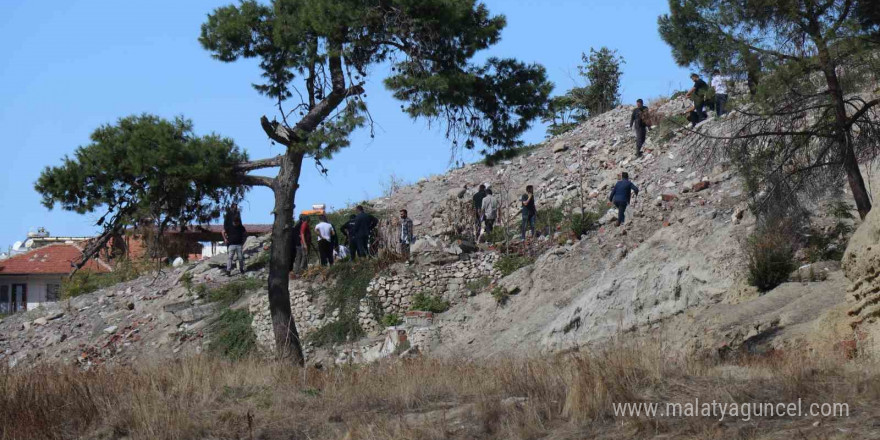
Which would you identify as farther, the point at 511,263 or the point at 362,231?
the point at 362,231

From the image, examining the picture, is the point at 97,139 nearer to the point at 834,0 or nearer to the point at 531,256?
the point at 834,0

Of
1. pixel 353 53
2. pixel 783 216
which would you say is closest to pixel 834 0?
pixel 783 216

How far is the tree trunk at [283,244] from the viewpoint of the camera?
1311 centimetres

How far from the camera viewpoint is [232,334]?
82.3 ft

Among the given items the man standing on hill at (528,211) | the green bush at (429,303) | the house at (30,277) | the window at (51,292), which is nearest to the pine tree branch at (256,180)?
the green bush at (429,303)

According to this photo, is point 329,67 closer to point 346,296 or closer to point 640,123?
point 346,296

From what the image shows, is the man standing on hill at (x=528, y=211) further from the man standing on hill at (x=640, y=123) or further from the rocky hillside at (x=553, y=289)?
the man standing on hill at (x=640, y=123)

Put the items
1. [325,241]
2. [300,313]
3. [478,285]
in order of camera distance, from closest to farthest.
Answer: [478,285] → [300,313] → [325,241]

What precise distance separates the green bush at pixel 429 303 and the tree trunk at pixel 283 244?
10122mm

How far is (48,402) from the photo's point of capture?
29.0 feet

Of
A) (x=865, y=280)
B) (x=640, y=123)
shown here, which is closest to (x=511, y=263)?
(x=640, y=123)

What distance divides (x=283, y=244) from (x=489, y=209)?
45.8 feet

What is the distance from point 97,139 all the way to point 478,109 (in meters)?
5.58

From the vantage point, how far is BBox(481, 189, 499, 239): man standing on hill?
26.7 m
